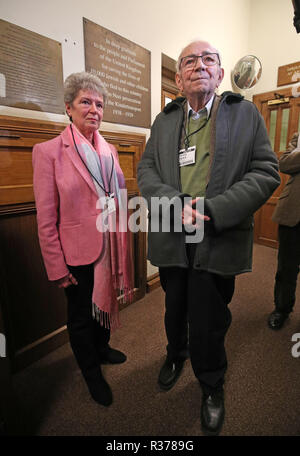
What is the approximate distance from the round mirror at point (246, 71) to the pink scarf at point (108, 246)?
287cm

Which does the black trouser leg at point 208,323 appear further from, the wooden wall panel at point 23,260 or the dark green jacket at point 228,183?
the wooden wall panel at point 23,260

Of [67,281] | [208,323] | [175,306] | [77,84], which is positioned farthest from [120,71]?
[208,323]

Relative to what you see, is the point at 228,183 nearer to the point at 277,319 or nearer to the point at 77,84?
the point at 77,84

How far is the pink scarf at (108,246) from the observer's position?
119 centimetres

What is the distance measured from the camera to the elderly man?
998 mm

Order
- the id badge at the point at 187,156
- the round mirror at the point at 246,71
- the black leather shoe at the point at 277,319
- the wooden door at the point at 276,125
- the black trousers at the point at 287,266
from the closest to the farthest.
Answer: the id badge at the point at 187,156 < the black trousers at the point at 287,266 < the black leather shoe at the point at 277,319 < the round mirror at the point at 246,71 < the wooden door at the point at 276,125

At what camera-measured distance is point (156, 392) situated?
4.51 feet

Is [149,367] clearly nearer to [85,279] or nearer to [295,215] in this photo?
[85,279]

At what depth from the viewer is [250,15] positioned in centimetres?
353

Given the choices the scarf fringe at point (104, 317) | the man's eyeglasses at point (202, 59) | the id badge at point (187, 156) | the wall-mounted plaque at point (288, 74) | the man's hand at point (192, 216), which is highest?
the wall-mounted plaque at point (288, 74)

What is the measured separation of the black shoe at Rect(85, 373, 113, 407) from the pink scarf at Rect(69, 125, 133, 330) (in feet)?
0.91

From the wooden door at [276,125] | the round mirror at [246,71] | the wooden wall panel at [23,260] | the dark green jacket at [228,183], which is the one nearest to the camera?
the dark green jacket at [228,183]

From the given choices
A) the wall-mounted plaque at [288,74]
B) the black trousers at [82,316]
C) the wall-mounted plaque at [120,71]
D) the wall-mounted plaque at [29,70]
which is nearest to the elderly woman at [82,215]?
the black trousers at [82,316]
